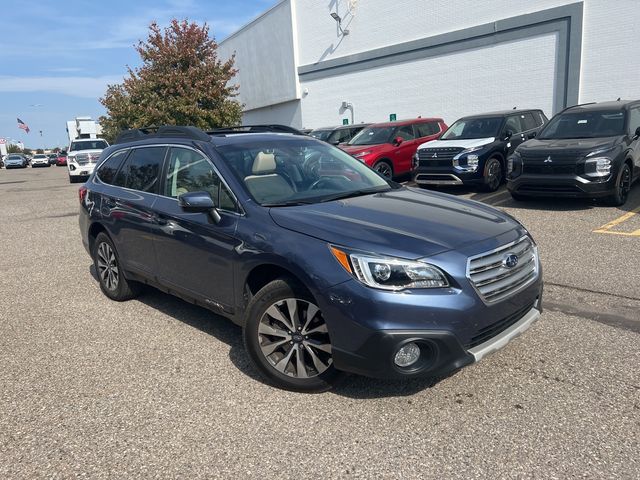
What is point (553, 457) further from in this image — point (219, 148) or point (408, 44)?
point (408, 44)

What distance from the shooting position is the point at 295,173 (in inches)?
163

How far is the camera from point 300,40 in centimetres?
2680

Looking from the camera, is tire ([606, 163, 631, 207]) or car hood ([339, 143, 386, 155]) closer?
tire ([606, 163, 631, 207])

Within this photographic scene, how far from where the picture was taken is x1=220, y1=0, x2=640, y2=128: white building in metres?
14.9

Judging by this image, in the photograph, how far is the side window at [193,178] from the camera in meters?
3.82

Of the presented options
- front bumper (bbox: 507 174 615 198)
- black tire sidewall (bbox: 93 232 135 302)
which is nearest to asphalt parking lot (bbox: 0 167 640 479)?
black tire sidewall (bbox: 93 232 135 302)

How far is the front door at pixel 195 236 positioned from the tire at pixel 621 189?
727cm

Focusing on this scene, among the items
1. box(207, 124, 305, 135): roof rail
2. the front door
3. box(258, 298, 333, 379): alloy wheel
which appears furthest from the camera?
box(207, 124, 305, 135): roof rail

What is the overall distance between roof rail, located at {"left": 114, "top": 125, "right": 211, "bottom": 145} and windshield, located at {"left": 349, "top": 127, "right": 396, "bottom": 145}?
868 centimetres

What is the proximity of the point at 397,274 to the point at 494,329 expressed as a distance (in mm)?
731

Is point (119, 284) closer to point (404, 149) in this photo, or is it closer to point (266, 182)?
point (266, 182)

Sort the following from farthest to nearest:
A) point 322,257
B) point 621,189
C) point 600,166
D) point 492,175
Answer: point 492,175 < point 621,189 < point 600,166 < point 322,257

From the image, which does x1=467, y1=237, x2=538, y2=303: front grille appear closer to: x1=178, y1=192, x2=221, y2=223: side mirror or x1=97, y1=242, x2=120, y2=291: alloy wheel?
x1=178, y1=192, x2=221, y2=223: side mirror

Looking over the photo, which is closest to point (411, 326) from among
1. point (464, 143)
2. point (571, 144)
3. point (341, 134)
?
point (571, 144)
